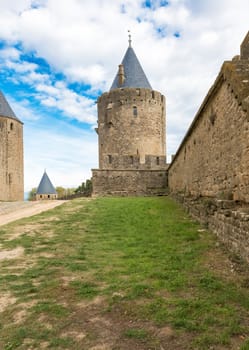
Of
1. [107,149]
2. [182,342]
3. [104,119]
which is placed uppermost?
[104,119]

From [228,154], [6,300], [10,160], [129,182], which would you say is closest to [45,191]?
[10,160]

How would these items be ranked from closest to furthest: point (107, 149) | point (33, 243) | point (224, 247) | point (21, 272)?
point (21, 272) → point (224, 247) → point (33, 243) → point (107, 149)

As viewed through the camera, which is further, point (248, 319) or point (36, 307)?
point (36, 307)

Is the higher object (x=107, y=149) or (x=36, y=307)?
(x=107, y=149)

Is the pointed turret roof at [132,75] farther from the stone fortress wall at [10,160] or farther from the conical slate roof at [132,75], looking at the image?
the stone fortress wall at [10,160]

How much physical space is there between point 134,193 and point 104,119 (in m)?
9.52

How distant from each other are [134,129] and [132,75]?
6.29 m

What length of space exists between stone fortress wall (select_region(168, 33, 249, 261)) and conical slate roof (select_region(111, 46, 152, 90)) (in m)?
22.3

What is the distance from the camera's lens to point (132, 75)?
3045 centimetres

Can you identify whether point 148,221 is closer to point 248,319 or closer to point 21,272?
point 21,272

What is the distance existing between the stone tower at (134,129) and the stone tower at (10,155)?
12.5 meters

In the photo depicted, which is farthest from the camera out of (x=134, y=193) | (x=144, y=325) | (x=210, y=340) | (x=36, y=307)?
(x=134, y=193)

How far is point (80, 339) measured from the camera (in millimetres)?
2475

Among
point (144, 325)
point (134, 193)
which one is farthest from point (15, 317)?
point (134, 193)
